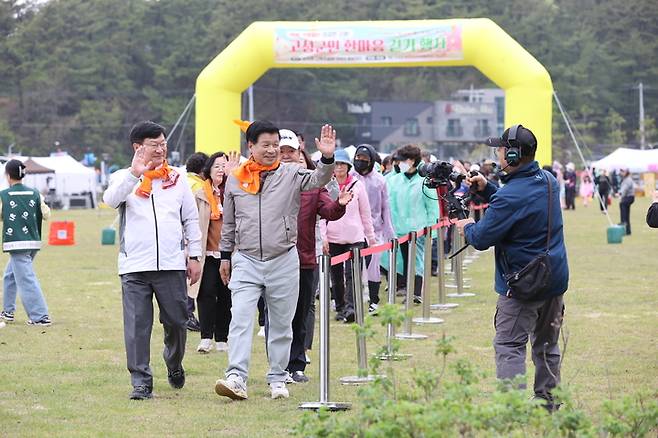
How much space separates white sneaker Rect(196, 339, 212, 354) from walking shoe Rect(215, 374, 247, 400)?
8.23ft

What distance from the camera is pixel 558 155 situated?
279 feet

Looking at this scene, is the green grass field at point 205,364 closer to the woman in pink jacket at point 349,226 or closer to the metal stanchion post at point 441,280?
the metal stanchion post at point 441,280

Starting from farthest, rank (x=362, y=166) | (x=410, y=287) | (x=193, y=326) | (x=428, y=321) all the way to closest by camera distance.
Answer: (x=362, y=166)
(x=428, y=321)
(x=193, y=326)
(x=410, y=287)

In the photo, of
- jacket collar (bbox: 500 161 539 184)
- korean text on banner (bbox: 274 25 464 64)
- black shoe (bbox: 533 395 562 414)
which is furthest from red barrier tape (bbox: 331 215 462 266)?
korean text on banner (bbox: 274 25 464 64)

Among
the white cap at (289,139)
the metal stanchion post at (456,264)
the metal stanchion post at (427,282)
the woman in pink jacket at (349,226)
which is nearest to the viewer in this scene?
the white cap at (289,139)

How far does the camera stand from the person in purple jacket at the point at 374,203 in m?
13.8

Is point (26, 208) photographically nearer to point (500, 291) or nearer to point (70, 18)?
point (500, 291)

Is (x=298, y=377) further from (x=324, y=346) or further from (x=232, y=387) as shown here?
(x=324, y=346)

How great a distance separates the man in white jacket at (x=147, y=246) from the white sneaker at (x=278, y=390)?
29.4 inches

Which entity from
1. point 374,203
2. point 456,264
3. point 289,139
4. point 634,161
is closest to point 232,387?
point 289,139

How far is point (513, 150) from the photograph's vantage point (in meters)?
7.31

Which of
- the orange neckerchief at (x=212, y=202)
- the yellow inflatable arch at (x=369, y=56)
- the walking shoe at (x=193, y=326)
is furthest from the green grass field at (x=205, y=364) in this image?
the yellow inflatable arch at (x=369, y=56)

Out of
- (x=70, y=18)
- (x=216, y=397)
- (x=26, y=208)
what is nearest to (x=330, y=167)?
(x=216, y=397)

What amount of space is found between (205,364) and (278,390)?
1849 mm
